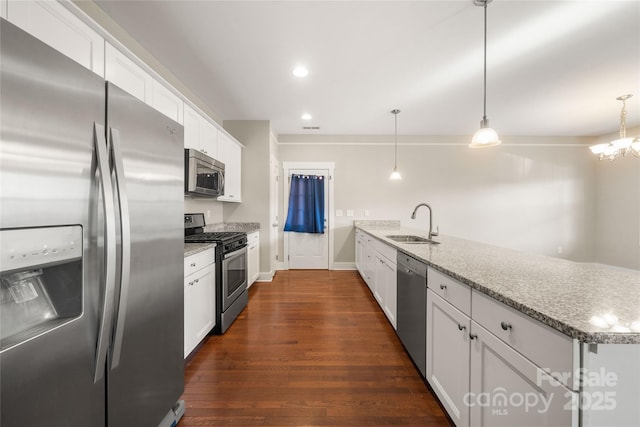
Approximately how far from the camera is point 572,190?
4.97 metres

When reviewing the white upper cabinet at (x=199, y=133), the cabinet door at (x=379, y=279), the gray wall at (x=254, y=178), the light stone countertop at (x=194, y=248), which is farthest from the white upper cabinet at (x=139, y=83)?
the cabinet door at (x=379, y=279)

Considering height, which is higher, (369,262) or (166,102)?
(166,102)

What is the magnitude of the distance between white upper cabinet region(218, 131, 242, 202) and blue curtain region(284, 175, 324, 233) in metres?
1.17

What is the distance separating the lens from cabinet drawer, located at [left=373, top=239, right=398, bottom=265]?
2.30 metres

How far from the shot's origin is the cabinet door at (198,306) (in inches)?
73.6

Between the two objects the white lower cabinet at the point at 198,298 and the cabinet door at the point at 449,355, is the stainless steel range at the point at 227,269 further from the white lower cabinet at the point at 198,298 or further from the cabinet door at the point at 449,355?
the cabinet door at the point at 449,355

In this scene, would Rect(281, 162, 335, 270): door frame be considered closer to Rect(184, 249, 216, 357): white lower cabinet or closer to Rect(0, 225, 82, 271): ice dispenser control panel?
Rect(184, 249, 216, 357): white lower cabinet

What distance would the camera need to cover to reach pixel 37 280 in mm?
748

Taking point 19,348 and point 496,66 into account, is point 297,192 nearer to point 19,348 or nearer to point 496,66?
point 496,66

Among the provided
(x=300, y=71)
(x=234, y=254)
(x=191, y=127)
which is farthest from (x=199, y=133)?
(x=234, y=254)

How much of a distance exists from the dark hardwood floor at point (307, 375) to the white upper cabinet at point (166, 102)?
2.06m

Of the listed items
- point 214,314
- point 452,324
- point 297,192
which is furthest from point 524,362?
point 297,192

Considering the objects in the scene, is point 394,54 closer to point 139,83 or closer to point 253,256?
point 139,83

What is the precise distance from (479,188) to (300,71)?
14.1 ft
